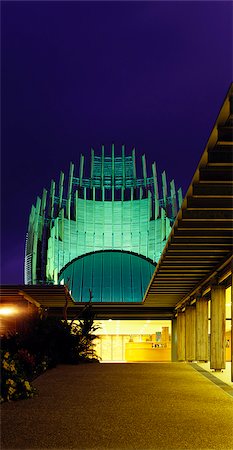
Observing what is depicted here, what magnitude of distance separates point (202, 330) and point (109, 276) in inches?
1201

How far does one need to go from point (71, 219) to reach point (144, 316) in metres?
21.1

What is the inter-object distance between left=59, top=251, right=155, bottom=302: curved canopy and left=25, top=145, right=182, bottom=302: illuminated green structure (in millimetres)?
88

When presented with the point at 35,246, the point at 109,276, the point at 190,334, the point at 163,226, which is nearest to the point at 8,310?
the point at 190,334

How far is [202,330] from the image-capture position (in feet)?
68.3

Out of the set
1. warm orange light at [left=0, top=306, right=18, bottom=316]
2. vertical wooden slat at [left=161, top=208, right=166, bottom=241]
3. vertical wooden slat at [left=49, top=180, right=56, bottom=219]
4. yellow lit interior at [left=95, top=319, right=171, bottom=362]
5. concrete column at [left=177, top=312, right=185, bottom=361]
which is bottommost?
yellow lit interior at [left=95, top=319, right=171, bottom=362]

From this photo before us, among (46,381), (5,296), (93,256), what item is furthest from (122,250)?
(46,381)

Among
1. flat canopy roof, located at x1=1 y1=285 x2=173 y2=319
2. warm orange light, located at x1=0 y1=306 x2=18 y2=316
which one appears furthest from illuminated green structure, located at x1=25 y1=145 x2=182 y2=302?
warm orange light, located at x1=0 y1=306 x2=18 y2=316

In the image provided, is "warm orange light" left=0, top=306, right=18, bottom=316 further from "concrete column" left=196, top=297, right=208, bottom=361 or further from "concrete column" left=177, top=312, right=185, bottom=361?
"concrete column" left=196, top=297, right=208, bottom=361

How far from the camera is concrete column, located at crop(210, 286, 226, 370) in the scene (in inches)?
675

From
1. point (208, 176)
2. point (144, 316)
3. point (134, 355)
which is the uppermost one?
point (208, 176)

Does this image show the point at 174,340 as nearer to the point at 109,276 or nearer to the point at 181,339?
the point at 181,339

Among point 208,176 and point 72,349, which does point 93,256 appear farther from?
point 208,176

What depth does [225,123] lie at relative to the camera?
682 cm

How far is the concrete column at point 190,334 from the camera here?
23581 millimetres
